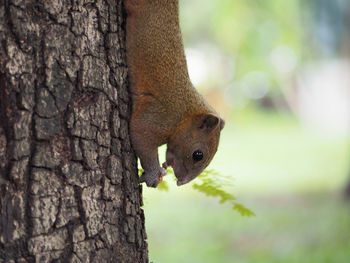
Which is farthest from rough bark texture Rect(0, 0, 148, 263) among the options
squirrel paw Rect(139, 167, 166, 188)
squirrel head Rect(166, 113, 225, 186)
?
squirrel head Rect(166, 113, 225, 186)

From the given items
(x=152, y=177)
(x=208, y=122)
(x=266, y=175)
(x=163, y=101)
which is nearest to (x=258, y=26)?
(x=266, y=175)

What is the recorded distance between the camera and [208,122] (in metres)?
3.12

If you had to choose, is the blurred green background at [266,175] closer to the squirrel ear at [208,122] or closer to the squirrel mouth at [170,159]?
the squirrel mouth at [170,159]

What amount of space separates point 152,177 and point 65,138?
32.6 inches

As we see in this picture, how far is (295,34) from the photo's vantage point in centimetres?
877

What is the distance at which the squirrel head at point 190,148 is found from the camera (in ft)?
10.1

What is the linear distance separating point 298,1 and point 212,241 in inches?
169

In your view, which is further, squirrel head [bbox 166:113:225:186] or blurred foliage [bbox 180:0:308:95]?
blurred foliage [bbox 180:0:308:95]

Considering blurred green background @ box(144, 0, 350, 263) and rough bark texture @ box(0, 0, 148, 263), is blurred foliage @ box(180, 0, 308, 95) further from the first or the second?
rough bark texture @ box(0, 0, 148, 263)

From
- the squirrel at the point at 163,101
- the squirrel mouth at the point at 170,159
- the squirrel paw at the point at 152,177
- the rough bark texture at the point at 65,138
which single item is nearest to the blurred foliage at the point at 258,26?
the squirrel at the point at 163,101

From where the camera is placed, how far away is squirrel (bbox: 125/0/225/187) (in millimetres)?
2586

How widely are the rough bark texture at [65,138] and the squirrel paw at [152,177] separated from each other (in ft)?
1.22

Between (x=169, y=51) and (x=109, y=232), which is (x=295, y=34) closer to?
(x=169, y=51)

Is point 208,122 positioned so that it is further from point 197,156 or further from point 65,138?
point 65,138
